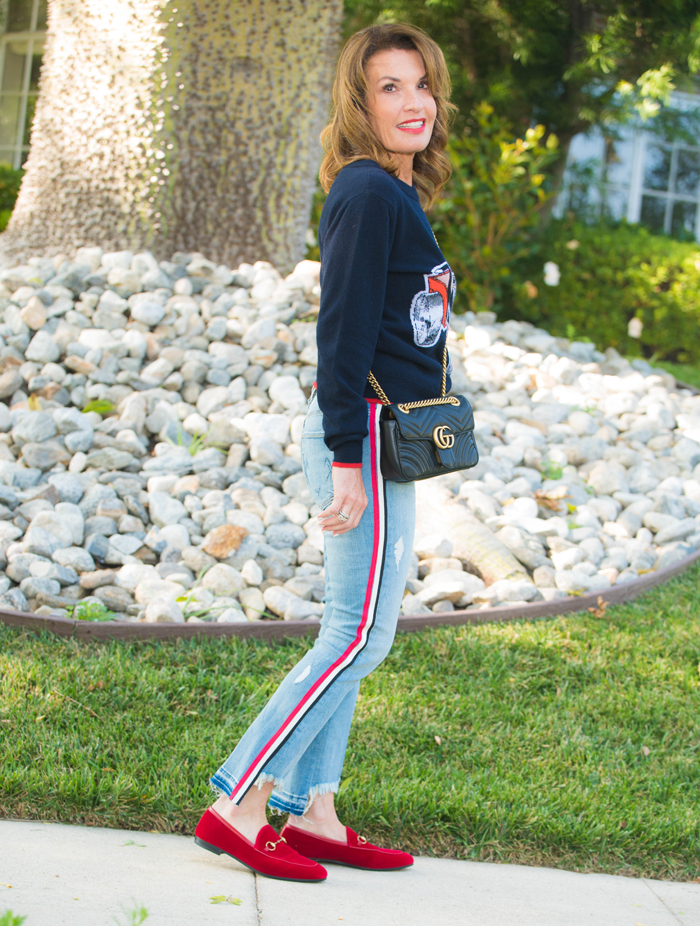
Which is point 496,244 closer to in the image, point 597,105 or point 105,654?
point 597,105

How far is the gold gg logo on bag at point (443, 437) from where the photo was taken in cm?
173

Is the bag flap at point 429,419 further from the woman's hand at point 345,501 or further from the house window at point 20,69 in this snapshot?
the house window at point 20,69

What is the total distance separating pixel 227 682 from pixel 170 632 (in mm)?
315

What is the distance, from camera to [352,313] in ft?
5.27

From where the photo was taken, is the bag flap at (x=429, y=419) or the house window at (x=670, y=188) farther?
the house window at (x=670, y=188)

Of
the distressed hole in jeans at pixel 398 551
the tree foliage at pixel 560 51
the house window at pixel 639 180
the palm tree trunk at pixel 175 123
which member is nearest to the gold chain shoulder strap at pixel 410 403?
the distressed hole in jeans at pixel 398 551

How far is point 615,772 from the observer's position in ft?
7.86

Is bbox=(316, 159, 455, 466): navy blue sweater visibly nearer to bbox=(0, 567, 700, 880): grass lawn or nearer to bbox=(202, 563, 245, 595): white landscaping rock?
bbox=(0, 567, 700, 880): grass lawn

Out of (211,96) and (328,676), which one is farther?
(211,96)

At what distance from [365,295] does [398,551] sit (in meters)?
0.52

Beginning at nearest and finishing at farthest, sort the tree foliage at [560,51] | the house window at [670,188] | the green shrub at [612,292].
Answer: the tree foliage at [560,51] → the green shrub at [612,292] → the house window at [670,188]

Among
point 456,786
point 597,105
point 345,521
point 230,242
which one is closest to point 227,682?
point 456,786

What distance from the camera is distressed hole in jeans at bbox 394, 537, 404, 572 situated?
1756 mm

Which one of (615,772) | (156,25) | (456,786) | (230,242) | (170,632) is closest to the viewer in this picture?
(456,786)
